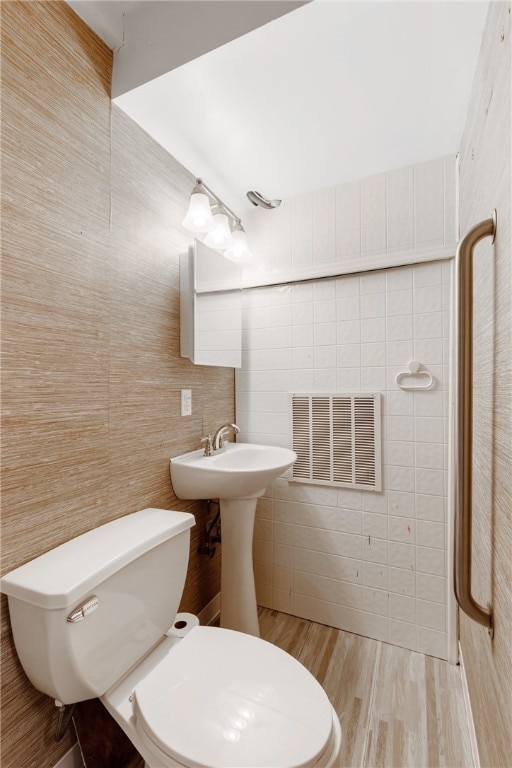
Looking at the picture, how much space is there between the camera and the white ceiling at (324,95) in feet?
3.28

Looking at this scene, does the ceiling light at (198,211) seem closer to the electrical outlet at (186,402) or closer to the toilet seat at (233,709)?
the electrical outlet at (186,402)

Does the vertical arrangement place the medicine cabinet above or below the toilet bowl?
above

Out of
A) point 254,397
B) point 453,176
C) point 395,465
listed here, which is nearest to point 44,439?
point 254,397

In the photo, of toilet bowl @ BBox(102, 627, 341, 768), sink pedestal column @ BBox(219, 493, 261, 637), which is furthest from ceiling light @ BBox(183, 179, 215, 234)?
toilet bowl @ BBox(102, 627, 341, 768)

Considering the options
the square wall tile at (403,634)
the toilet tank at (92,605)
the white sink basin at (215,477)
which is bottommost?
the square wall tile at (403,634)

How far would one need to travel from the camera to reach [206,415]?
1.69m

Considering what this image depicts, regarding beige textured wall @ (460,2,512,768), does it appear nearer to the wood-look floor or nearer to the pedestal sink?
the wood-look floor

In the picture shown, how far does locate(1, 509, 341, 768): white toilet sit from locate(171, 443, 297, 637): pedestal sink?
35 cm

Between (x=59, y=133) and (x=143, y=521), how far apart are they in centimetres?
117

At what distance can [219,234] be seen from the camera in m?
1.66

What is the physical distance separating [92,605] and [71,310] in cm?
77

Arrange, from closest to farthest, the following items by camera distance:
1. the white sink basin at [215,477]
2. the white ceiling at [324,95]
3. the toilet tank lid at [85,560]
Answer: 1. the toilet tank lid at [85,560]
2. the white ceiling at [324,95]
3. the white sink basin at [215,477]

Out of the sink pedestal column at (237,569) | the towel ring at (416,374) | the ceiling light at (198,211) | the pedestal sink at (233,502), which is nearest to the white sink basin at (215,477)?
the pedestal sink at (233,502)

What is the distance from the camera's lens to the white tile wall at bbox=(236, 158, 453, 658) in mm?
1523
